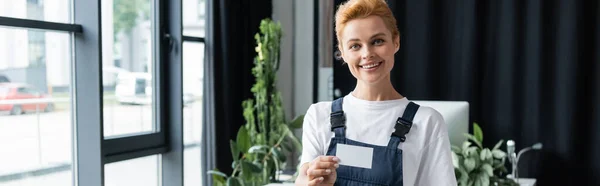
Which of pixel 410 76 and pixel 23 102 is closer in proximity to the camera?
pixel 23 102

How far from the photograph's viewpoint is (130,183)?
3.65 metres

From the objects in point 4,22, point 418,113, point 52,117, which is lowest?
point 52,117

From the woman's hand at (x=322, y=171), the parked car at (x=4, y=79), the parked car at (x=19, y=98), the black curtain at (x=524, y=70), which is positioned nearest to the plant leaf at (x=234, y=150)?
the parked car at (x=19, y=98)

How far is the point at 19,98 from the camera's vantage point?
285 centimetres

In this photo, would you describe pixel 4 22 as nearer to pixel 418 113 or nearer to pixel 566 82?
pixel 418 113

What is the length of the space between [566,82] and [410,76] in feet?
3.39

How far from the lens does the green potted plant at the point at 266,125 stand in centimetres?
358

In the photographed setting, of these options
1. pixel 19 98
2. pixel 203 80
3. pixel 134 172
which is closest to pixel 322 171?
pixel 19 98

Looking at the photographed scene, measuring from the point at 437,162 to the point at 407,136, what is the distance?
0.07 meters

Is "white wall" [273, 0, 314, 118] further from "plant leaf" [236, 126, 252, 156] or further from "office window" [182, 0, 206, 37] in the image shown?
"plant leaf" [236, 126, 252, 156]

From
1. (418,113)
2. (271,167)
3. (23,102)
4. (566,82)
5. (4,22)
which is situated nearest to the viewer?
(418,113)

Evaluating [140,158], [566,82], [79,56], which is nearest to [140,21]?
[79,56]

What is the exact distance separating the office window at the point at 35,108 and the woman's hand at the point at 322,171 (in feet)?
7.12

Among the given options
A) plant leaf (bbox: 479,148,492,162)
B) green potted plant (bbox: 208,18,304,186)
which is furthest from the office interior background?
plant leaf (bbox: 479,148,492,162)
